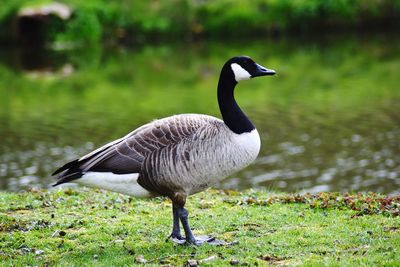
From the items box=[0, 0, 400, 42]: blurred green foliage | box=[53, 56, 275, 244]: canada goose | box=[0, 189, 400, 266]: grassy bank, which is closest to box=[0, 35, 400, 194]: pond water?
box=[0, 0, 400, 42]: blurred green foliage

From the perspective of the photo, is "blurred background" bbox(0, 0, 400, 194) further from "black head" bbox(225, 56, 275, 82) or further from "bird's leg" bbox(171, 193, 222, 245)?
"bird's leg" bbox(171, 193, 222, 245)

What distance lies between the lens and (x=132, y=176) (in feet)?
34.2

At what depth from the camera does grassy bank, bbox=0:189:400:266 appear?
9836mm

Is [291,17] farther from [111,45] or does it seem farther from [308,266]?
[308,266]

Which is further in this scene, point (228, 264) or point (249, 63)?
point (249, 63)

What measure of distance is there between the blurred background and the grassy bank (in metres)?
8.41

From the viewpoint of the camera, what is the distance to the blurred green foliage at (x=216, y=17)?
62375 mm

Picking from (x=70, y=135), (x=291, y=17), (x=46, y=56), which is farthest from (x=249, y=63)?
(x=291, y=17)

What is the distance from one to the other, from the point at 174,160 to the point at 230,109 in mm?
1352

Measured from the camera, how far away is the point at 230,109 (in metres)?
11.0

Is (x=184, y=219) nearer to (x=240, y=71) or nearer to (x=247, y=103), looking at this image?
(x=240, y=71)

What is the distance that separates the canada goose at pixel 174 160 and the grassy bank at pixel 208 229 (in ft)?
2.97

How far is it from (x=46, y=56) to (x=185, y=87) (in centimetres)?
1919

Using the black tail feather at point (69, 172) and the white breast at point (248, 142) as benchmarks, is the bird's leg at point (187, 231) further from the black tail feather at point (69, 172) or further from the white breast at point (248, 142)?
the black tail feather at point (69, 172)
